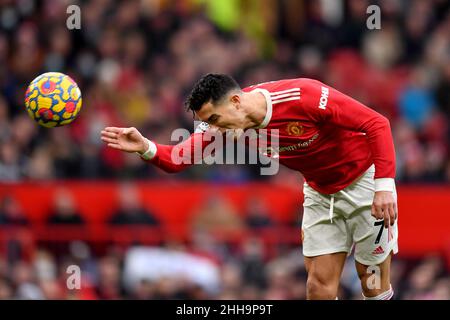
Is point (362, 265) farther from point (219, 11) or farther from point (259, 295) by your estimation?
point (219, 11)

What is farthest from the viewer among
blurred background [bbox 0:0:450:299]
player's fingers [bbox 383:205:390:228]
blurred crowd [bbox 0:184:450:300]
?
blurred background [bbox 0:0:450:299]

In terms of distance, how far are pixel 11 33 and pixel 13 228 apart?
4039mm

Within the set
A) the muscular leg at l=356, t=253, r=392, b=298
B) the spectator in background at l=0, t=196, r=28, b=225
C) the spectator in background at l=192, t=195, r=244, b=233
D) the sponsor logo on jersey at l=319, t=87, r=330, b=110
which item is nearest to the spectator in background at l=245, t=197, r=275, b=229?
the spectator in background at l=192, t=195, r=244, b=233

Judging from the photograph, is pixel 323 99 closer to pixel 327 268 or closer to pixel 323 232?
pixel 323 232

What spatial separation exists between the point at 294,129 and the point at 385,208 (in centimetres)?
87

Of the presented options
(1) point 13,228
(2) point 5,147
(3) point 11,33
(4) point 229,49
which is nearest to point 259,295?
(1) point 13,228

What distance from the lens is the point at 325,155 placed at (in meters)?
8.53

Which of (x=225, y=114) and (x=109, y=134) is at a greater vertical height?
(x=225, y=114)

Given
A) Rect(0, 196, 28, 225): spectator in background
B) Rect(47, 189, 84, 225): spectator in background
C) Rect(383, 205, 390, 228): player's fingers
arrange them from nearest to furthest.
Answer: Rect(383, 205, 390, 228): player's fingers
Rect(0, 196, 28, 225): spectator in background
Rect(47, 189, 84, 225): spectator in background

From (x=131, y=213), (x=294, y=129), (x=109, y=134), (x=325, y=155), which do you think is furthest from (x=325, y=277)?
(x=131, y=213)

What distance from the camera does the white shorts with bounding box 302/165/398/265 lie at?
873cm

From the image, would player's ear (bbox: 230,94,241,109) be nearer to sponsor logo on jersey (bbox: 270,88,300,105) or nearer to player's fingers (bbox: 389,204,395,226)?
sponsor logo on jersey (bbox: 270,88,300,105)

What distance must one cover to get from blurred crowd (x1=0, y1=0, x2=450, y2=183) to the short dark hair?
22.4ft

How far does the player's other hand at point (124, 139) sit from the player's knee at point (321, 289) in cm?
169
